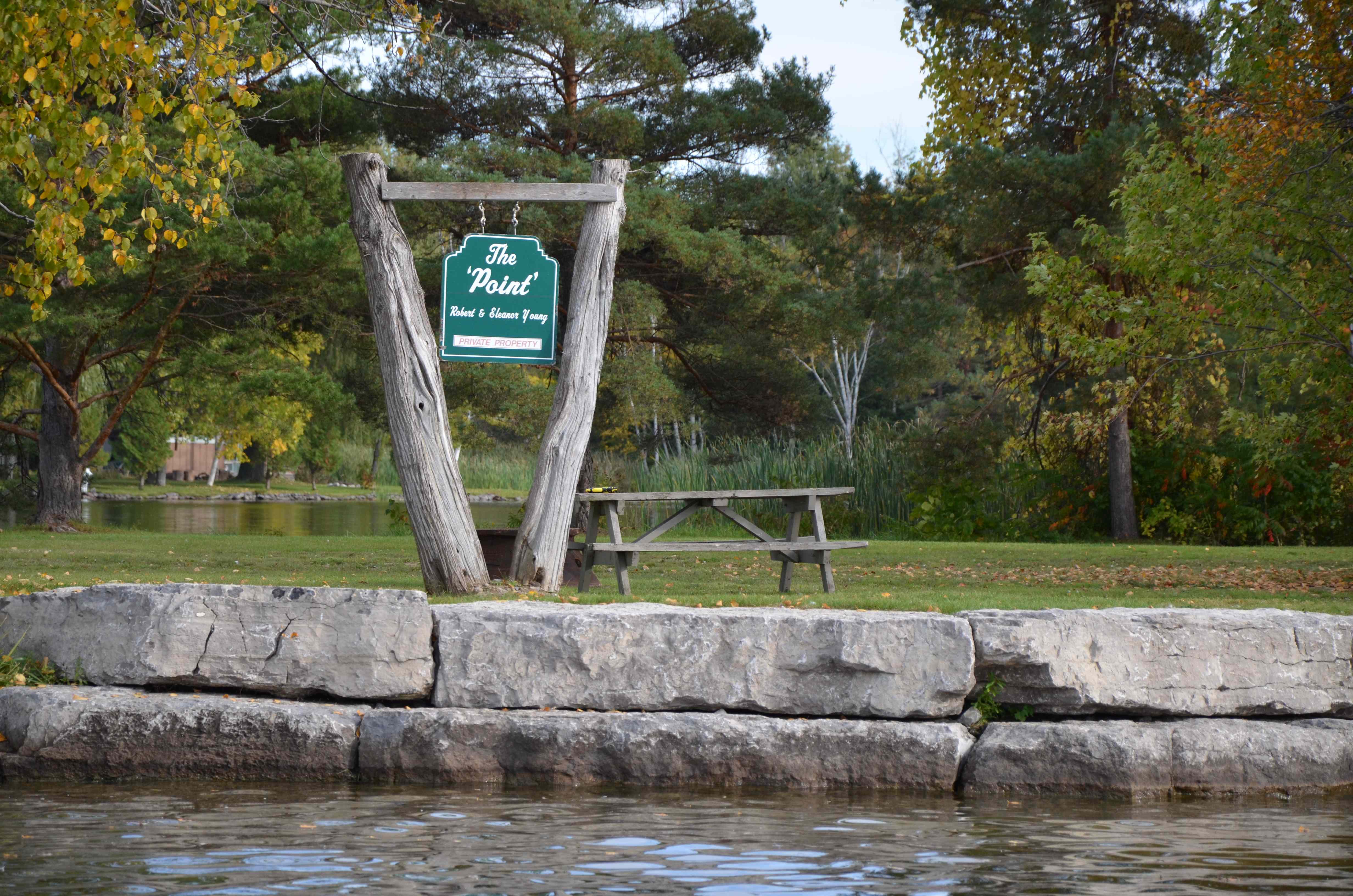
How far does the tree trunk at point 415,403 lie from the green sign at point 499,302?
207mm

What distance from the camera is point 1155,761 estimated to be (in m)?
5.84

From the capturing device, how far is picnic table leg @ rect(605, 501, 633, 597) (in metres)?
8.27

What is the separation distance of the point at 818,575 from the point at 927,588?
1808mm

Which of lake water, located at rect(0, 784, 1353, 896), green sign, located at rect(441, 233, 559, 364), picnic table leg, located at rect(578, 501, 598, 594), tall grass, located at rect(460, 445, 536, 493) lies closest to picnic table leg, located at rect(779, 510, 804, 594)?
picnic table leg, located at rect(578, 501, 598, 594)

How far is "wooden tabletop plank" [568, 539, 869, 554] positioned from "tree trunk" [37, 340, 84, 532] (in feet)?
40.5

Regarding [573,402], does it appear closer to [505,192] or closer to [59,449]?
[505,192]

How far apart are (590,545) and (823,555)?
5.47 feet

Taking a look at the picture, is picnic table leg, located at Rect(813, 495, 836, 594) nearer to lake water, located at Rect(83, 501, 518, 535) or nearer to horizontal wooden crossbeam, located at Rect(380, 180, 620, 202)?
horizontal wooden crossbeam, located at Rect(380, 180, 620, 202)

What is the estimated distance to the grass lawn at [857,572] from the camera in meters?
7.80

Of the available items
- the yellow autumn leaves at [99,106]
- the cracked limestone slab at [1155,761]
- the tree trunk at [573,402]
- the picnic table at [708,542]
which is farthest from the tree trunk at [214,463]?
the cracked limestone slab at [1155,761]

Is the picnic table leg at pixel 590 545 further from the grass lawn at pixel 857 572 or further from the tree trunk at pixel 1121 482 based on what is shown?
the tree trunk at pixel 1121 482

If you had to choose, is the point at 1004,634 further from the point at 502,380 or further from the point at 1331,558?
the point at 502,380

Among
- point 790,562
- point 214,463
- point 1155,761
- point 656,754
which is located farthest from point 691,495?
point 214,463

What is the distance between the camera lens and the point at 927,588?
9312mm
